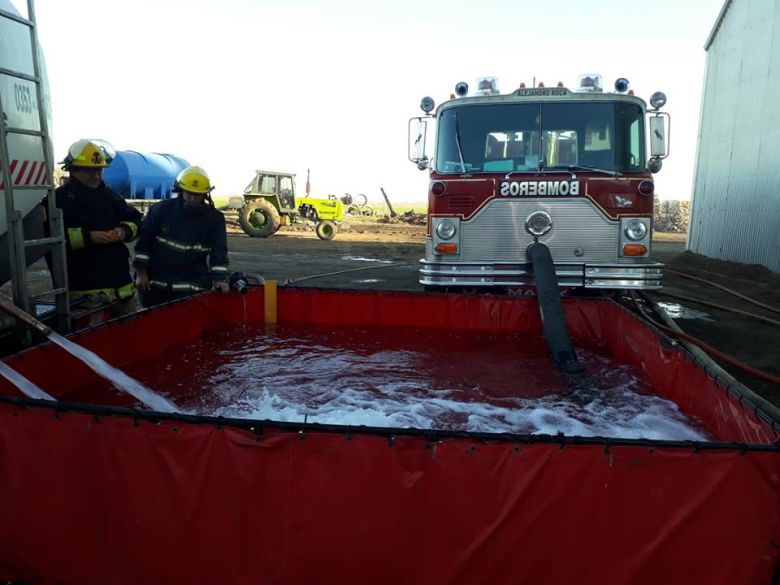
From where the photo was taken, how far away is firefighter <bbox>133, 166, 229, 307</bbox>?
5.19m

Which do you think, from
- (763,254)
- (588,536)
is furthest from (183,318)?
(763,254)

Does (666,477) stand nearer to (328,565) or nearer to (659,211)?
(328,565)

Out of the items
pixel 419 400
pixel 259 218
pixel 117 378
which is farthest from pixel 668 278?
pixel 259 218

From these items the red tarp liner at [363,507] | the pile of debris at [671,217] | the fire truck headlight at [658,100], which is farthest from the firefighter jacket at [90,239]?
the pile of debris at [671,217]

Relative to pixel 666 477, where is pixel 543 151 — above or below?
above

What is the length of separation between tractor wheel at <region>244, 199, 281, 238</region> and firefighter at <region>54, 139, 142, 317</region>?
19550 millimetres

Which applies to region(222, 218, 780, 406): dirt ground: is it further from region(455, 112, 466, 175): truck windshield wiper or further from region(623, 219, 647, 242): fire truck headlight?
region(455, 112, 466, 175): truck windshield wiper

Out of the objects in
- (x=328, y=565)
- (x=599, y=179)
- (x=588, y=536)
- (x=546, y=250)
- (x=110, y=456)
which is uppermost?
(x=599, y=179)

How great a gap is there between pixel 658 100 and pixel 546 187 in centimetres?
159

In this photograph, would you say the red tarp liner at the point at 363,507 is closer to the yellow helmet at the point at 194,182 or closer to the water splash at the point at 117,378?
the water splash at the point at 117,378

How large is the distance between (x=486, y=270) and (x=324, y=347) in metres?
2.01

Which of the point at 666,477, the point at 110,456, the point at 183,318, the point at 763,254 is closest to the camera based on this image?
the point at 666,477

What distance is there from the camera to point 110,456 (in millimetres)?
2219

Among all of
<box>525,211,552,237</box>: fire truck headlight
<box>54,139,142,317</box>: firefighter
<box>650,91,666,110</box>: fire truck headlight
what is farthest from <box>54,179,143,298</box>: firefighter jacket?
<box>650,91,666,110</box>: fire truck headlight
